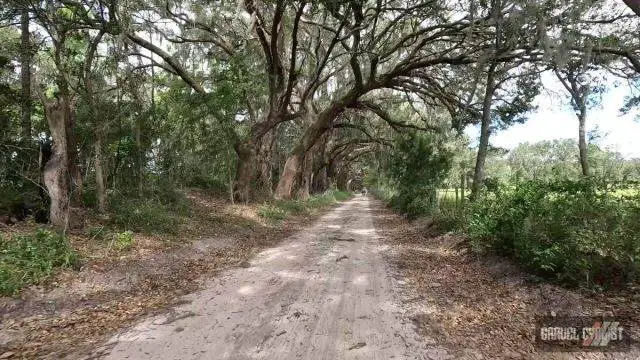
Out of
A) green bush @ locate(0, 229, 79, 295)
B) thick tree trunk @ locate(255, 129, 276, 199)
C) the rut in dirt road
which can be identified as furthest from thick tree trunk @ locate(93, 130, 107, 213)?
thick tree trunk @ locate(255, 129, 276, 199)

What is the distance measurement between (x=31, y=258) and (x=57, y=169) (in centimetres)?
219

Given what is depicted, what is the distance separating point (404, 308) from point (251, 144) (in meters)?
11.3

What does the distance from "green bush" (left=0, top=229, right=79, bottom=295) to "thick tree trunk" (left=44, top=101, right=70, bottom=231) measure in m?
0.88

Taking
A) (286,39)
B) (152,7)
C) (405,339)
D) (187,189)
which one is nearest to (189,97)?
(152,7)

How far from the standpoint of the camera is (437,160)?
677 inches

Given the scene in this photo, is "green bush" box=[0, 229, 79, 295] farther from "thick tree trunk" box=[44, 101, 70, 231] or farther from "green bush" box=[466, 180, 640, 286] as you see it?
"green bush" box=[466, 180, 640, 286]

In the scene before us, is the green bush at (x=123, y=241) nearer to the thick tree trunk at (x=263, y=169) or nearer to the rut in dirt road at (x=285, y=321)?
the rut in dirt road at (x=285, y=321)

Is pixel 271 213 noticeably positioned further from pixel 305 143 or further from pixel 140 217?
pixel 140 217

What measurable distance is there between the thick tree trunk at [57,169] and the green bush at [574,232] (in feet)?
24.6

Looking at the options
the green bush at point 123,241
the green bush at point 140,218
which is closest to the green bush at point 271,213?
the green bush at point 140,218

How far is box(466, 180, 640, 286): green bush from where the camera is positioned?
4652 mm

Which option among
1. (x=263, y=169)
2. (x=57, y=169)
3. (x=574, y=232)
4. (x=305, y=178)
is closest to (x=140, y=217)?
(x=57, y=169)

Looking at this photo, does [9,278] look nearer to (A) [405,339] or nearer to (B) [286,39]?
(A) [405,339]

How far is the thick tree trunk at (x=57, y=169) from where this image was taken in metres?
7.10
